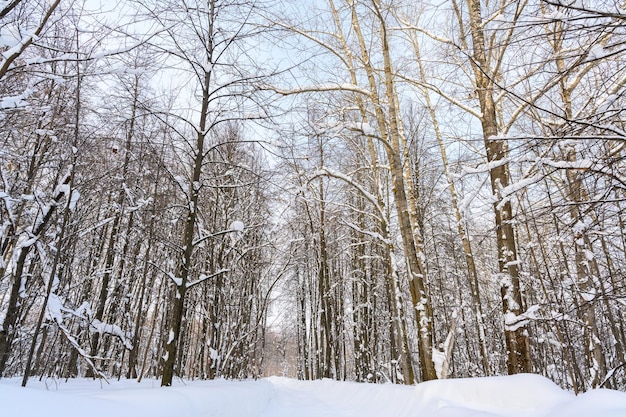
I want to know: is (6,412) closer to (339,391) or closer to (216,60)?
(216,60)

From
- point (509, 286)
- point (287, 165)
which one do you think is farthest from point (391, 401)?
point (287, 165)

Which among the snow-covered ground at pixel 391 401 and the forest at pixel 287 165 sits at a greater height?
the forest at pixel 287 165

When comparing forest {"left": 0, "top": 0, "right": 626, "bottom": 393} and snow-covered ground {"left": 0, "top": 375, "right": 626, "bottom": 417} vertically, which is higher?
forest {"left": 0, "top": 0, "right": 626, "bottom": 393}

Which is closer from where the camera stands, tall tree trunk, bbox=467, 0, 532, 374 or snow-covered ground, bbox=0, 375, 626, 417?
snow-covered ground, bbox=0, 375, 626, 417

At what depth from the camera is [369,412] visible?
5078 mm

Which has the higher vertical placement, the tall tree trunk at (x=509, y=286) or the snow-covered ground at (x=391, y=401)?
the tall tree trunk at (x=509, y=286)

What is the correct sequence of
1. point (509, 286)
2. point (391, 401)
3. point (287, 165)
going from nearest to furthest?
point (509, 286) → point (391, 401) → point (287, 165)

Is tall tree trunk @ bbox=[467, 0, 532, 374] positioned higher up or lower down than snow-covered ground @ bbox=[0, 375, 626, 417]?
higher up

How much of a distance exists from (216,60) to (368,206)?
1129 centimetres

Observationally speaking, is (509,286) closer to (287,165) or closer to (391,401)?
(391,401)

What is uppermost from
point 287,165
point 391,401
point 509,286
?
point 287,165

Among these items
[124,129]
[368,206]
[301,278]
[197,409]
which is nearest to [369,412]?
[197,409]

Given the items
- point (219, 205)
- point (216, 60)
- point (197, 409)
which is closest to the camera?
point (197, 409)

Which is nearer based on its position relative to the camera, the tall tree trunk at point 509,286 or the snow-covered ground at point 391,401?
the snow-covered ground at point 391,401
